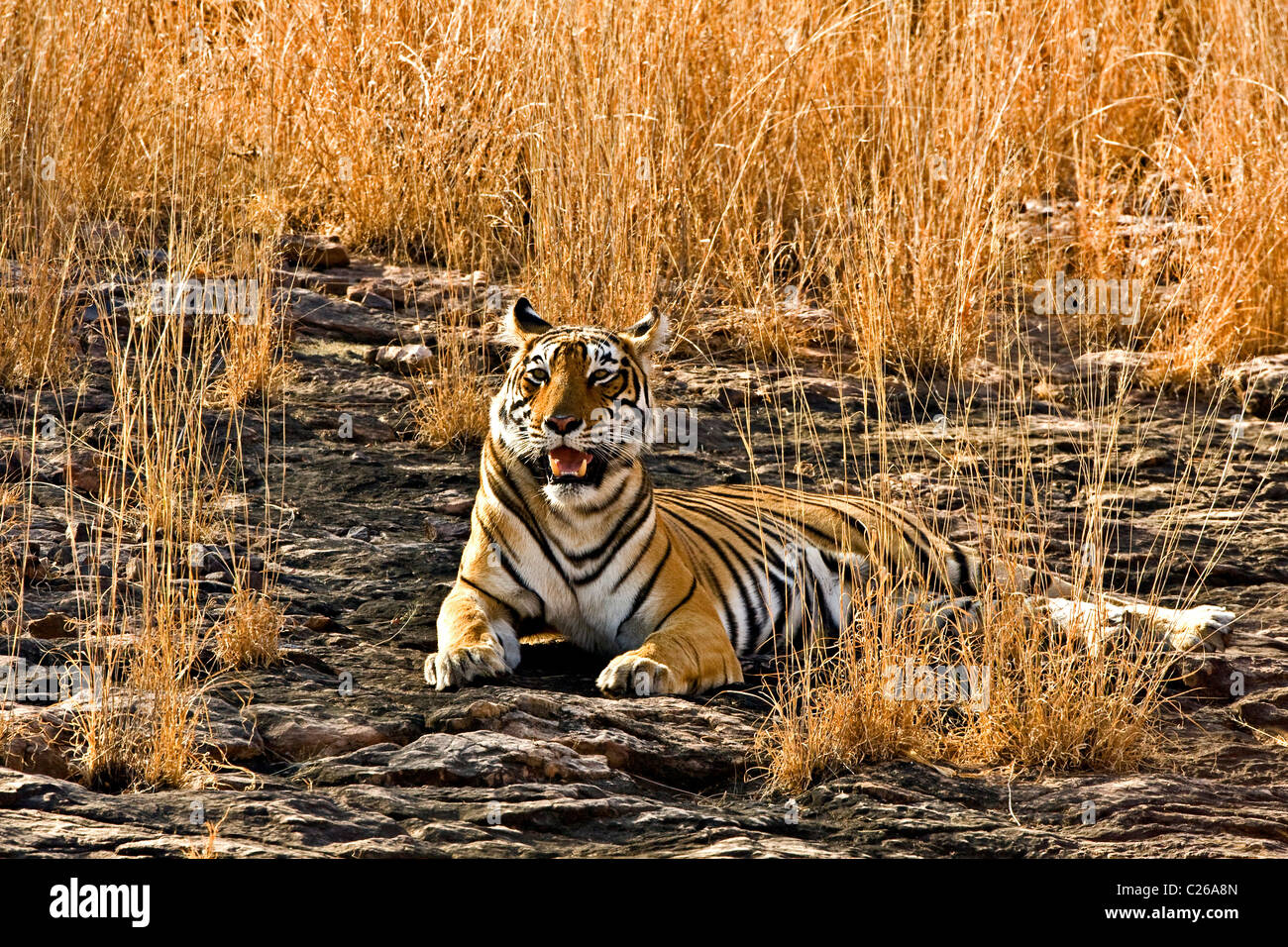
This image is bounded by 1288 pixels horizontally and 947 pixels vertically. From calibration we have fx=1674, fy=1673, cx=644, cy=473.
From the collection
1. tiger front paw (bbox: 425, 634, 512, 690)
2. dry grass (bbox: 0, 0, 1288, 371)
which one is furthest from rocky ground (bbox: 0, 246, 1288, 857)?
dry grass (bbox: 0, 0, 1288, 371)

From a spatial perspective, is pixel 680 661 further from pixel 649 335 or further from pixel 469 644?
pixel 649 335

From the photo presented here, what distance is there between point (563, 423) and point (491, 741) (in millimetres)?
1084

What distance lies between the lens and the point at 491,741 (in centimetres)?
418

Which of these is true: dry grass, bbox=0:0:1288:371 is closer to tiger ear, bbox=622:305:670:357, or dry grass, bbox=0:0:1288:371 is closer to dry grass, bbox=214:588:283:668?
tiger ear, bbox=622:305:670:357

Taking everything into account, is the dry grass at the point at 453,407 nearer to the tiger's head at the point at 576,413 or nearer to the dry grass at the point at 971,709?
the tiger's head at the point at 576,413

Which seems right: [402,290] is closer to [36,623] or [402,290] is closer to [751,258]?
[751,258]

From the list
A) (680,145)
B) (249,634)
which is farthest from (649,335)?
(680,145)

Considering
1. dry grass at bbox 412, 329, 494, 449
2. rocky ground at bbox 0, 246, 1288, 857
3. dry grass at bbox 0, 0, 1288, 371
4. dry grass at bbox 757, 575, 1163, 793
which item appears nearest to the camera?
rocky ground at bbox 0, 246, 1288, 857

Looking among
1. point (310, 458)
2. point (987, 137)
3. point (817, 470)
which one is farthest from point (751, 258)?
point (310, 458)

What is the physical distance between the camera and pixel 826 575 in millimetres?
5793

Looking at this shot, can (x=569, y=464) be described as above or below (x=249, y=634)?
above

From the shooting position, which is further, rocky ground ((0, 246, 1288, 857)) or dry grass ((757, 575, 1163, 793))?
dry grass ((757, 575, 1163, 793))

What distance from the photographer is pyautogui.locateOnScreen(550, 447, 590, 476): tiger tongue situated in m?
4.98

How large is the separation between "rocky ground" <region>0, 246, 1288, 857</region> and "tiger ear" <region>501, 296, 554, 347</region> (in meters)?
0.94
